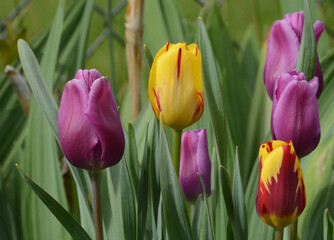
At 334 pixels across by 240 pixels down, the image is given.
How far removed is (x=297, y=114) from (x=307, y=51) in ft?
0.48

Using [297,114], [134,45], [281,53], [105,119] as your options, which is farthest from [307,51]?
[134,45]

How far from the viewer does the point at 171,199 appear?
0.61m

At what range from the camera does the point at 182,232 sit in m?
0.64

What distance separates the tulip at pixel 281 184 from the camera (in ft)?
1.75

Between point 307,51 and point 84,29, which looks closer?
point 307,51

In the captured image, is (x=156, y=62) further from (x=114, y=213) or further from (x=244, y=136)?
(x=244, y=136)

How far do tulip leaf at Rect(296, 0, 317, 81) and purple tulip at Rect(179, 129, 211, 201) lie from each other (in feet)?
0.43

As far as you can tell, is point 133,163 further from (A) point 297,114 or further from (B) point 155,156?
(A) point 297,114

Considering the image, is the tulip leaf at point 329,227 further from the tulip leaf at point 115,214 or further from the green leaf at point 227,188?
the tulip leaf at point 115,214

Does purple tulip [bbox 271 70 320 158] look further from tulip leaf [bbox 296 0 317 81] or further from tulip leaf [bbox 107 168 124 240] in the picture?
tulip leaf [bbox 107 168 124 240]

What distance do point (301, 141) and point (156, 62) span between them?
151 mm

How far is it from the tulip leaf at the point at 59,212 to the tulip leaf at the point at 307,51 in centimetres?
29

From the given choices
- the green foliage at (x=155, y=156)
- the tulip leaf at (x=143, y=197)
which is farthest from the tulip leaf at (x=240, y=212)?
the tulip leaf at (x=143, y=197)

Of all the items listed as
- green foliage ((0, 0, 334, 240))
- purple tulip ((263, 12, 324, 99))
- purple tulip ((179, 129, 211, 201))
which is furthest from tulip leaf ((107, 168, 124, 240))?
purple tulip ((263, 12, 324, 99))
